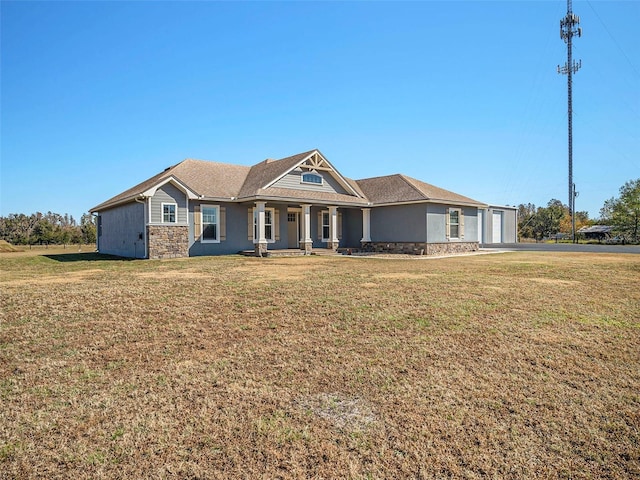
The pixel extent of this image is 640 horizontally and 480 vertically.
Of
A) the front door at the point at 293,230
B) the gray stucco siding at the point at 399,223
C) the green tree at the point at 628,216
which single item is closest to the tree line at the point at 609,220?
the green tree at the point at 628,216

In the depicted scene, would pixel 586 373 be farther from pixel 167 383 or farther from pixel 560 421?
pixel 167 383

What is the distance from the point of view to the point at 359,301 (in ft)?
25.4

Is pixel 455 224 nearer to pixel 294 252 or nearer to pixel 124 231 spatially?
pixel 294 252

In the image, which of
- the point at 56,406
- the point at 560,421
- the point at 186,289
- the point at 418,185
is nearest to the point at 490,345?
the point at 560,421

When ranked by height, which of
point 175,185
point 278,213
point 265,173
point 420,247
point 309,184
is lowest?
point 420,247

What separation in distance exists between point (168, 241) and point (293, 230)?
7419 mm

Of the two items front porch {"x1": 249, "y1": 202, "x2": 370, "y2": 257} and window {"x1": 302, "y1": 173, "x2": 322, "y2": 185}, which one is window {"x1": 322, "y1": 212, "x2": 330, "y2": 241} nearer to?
front porch {"x1": 249, "y1": 202, "x2": 370, "y2": 257}

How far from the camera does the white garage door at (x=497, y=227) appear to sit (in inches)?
1326

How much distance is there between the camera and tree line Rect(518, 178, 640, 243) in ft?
126

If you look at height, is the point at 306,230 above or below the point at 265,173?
below

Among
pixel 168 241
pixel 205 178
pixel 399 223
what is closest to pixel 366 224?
pixel 399 223

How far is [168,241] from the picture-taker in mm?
17953

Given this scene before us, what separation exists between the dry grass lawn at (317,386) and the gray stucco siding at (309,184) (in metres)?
13.7

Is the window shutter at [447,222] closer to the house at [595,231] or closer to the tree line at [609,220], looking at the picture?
the tree line at [609,220]
